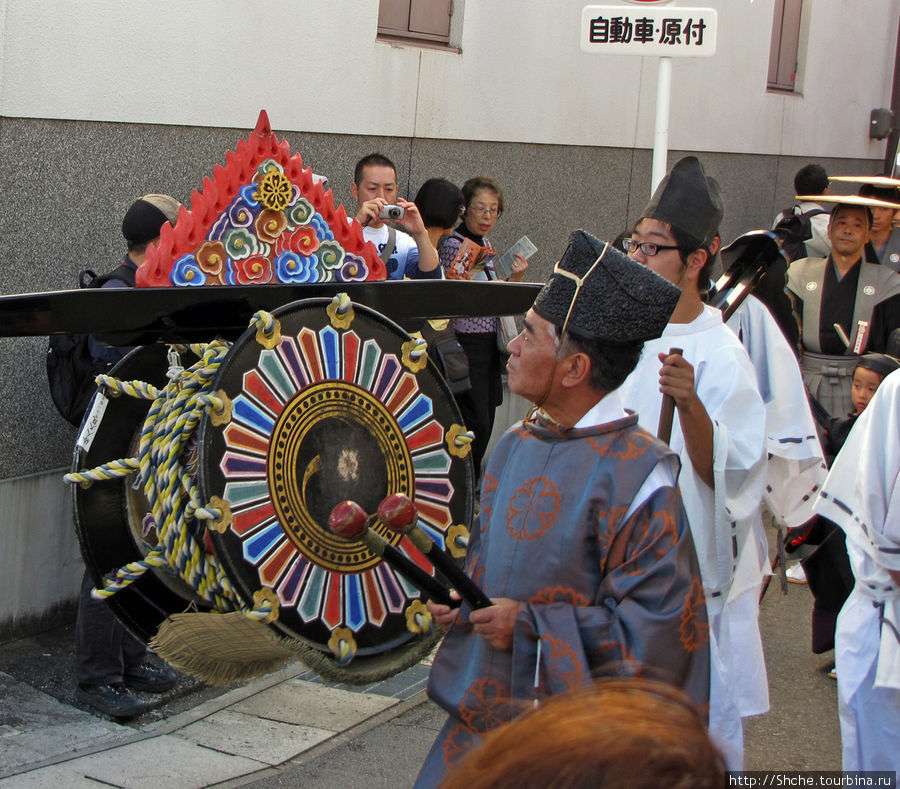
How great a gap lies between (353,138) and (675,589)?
15.1ft

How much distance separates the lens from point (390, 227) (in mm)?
5426

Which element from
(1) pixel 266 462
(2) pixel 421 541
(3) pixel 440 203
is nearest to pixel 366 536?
(2) pixel 421 541

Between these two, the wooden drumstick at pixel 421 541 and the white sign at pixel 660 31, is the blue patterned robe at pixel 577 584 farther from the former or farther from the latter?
the white sign at pixel 660 31

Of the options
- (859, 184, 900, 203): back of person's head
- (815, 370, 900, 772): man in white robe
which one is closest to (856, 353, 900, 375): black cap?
(815, 370, 900, 772): man in white robe

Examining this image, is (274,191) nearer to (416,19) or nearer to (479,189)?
(479,189)

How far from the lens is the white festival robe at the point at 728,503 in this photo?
3.25m

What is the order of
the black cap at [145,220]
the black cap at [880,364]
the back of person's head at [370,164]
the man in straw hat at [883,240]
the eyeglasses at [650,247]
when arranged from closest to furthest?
the eyeglasses at [650,247], the black cap at [145,220], the black cap at [880,364], the back of person's head at [370,164], the man in straw hat at [883,240]

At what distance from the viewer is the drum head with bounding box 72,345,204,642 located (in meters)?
3.16

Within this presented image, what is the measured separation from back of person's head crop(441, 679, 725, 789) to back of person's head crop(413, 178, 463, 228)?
512 cm

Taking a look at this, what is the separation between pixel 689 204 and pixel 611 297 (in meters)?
1.08

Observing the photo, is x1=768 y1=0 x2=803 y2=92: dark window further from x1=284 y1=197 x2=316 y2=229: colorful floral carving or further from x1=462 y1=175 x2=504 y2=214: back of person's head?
x1=284 y1=197 x2=316 y2=229: colorful floral carving

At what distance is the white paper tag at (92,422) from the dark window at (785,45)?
887 centimetres

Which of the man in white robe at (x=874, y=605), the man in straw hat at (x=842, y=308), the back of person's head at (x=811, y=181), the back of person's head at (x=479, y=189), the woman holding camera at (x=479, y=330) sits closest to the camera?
the man in white robe at (x=874, y=605)

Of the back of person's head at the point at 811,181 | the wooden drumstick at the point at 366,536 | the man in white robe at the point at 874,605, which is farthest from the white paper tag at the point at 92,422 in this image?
the back of person's head at the point at 811,181
